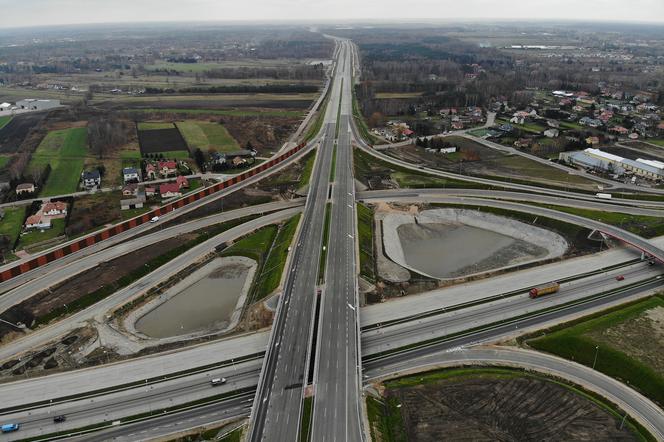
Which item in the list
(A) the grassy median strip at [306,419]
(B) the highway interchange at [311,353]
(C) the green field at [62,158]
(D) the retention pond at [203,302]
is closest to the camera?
(A) the grassy median strip at [306,419]

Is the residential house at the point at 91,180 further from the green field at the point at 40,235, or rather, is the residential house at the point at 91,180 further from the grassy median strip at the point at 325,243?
the grassy median strip at the point at 325,243

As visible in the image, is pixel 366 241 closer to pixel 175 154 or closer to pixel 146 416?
pixel 146 416

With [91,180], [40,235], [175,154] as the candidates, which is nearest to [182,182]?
[91,180]

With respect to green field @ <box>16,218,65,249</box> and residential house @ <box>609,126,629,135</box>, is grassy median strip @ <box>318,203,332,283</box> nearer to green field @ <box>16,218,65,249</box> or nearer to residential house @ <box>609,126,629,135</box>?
green field @ <box>16,218,65,249</box>

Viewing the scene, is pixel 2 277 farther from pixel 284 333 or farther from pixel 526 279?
pixel 526 279

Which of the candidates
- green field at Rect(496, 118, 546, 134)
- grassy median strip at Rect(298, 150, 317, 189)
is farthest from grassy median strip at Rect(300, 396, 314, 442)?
green field at Rect(496, 118, 546, 134)

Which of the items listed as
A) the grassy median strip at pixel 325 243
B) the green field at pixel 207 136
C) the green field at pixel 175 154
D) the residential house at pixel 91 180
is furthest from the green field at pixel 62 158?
the grassy median strip at pixel 325 243
